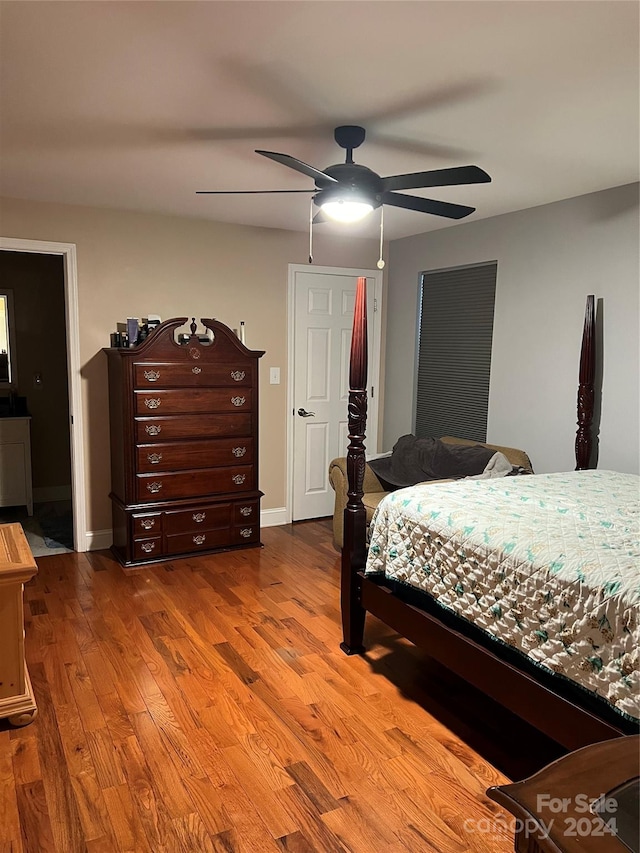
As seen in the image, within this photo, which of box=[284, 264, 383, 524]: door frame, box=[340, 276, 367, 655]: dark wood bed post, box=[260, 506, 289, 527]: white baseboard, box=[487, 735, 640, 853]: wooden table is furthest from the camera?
box=[260, 506, 289, 527]: white baseboard

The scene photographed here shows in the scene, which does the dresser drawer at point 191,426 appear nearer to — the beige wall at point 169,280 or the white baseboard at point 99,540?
the beige wall at point 169,280

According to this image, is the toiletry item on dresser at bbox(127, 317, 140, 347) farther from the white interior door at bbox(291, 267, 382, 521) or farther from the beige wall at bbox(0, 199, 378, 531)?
the white interior door at bbox(291, 267, 382, 521)

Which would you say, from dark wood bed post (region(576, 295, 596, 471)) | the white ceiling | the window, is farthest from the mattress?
the window

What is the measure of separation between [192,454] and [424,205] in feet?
7.82

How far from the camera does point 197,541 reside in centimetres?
443

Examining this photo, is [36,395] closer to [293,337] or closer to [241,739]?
[293,337]

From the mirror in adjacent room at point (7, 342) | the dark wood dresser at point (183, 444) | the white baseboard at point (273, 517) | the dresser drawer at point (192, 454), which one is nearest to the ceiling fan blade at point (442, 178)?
the dark wood dresser at point (183, 444)

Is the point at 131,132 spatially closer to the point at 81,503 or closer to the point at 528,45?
the point at 528,45

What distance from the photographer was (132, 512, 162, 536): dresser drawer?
165 inches

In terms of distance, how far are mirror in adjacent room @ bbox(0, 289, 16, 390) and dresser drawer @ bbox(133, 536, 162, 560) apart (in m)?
2.53

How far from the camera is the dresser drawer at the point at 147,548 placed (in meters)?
4.21

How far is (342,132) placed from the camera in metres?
2.61

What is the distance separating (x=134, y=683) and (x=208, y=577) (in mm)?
1283

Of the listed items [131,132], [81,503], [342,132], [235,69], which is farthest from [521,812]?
[81,503]
